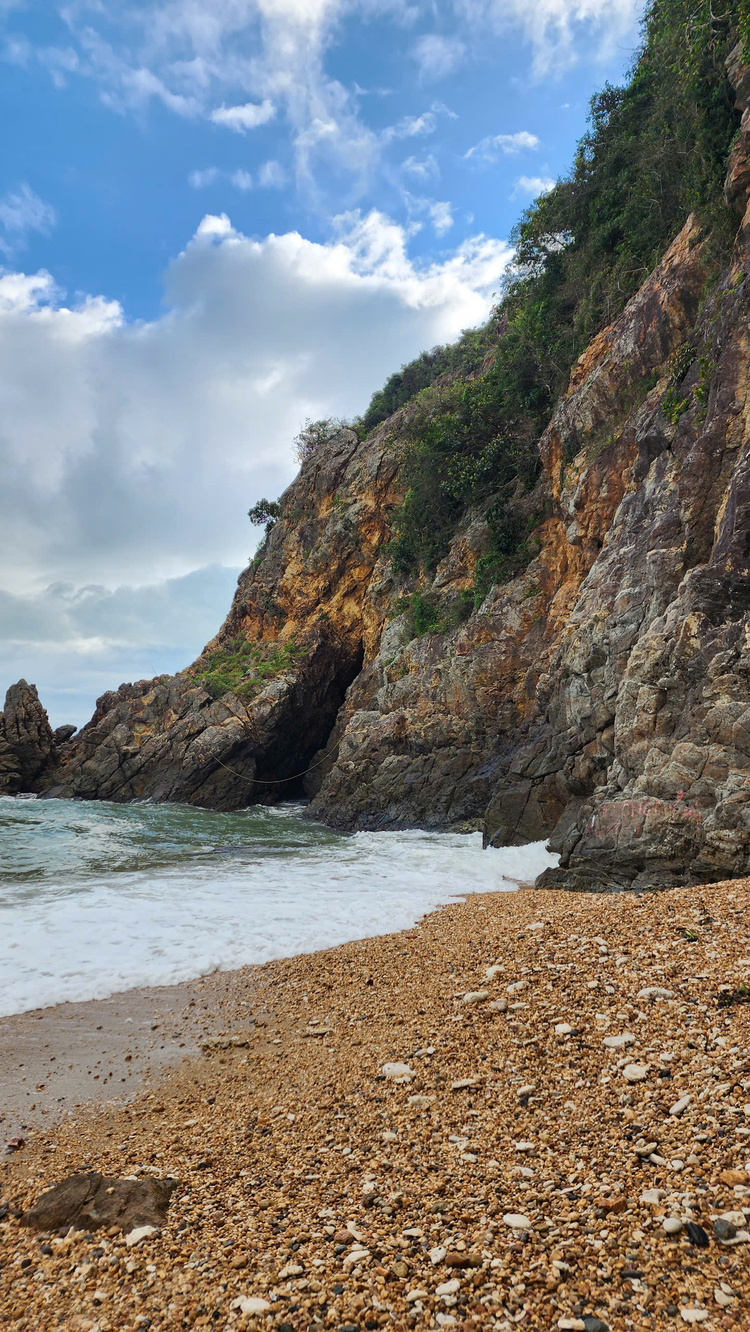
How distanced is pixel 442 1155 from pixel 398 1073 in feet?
3.12

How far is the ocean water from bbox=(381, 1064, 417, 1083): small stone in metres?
3.20

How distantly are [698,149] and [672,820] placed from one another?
49.7ft

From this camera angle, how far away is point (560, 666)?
50.5 feet

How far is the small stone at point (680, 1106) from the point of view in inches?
114

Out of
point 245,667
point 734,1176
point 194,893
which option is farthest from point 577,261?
point 734,1176

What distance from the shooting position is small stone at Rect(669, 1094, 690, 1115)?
290 centimetres

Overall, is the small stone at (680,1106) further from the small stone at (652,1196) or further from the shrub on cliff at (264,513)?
the shrub on cliff at (264,513)

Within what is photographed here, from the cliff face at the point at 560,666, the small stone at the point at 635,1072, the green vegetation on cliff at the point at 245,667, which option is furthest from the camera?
the green vegetation on cliff at the point at 245,667

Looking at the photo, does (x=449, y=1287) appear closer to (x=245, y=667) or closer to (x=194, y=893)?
(x=194, y=893)

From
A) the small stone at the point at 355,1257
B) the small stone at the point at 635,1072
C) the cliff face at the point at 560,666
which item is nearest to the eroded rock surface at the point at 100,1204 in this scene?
the small stone at the point at 355,1257

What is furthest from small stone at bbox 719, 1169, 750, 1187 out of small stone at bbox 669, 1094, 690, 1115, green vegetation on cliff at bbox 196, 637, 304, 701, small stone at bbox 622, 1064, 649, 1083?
green vegetation on cliff at bbox 196, 637, 304, 701

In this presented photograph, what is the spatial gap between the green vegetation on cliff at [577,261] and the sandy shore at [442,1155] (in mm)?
15781

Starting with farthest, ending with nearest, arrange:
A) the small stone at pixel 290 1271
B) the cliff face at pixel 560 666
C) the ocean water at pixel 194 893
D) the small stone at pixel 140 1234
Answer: the cliff face at pixel 560 666
the ocean water at pixel 194 893
the small stone at pixel 140 1234
the small stone at pixel 290 1271

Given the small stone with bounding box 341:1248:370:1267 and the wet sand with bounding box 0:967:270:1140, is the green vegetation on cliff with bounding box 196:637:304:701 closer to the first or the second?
the wet sand with bounding box 0:967:270:1140
